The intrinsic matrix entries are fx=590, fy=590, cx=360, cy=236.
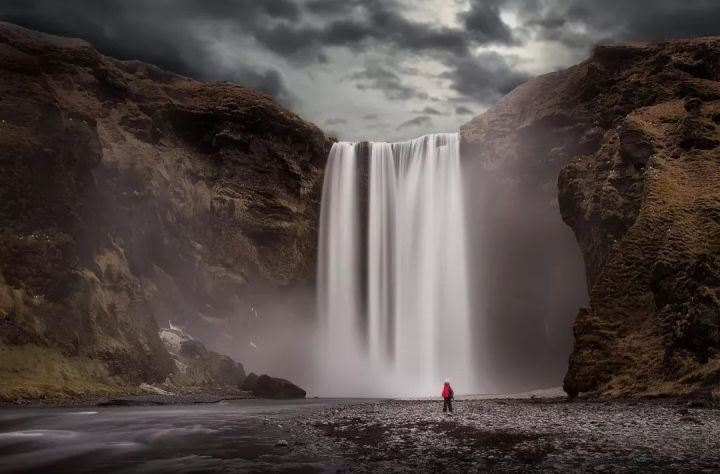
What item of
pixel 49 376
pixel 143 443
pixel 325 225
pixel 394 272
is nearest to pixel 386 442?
pixel 143 443

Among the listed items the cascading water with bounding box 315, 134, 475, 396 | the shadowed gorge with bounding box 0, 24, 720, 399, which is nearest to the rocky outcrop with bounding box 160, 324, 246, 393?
the shadowed gorge with bounding box 0, 24, 720, 399

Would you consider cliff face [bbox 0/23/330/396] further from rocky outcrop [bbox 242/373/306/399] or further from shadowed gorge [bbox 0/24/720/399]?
rocky outcrop [bbox 242/373/306/399]

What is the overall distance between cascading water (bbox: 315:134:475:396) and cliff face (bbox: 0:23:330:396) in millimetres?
4466

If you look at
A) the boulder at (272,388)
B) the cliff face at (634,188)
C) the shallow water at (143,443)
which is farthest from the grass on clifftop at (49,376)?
the cliff face at (634,188)

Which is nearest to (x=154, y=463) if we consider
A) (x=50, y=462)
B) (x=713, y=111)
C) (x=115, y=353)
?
(x=50, y=462)

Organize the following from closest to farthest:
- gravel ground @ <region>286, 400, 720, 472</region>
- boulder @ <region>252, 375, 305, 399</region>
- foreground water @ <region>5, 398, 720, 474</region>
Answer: gravel ground @ <region>286, 400, 720, 472</region>, foreground water @ <region>5, 398, 720, 474</region>, boulder @ <region>252, 375, 305, 399</region>

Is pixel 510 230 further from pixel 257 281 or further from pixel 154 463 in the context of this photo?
pixel 154 463

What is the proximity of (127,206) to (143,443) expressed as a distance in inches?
1988

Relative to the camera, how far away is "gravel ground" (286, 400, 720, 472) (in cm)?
1466

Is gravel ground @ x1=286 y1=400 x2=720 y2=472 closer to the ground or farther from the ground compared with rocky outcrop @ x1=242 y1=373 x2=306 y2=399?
closer to the ground

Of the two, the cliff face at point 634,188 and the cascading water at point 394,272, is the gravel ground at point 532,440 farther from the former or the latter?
the cascading water at point 394,272

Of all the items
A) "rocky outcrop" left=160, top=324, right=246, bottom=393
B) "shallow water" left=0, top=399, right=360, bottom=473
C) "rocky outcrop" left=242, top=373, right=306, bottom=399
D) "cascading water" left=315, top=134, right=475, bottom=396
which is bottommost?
"shallow water" left=0, top=399, right=360, bottom=473

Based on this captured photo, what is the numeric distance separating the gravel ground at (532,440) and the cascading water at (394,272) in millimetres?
45502

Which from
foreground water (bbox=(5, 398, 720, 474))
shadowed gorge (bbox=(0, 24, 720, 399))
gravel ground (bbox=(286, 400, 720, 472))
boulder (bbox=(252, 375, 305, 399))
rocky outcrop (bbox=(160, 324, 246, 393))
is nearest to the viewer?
gravel ground (bbox=(286, 400, 720, 472))
